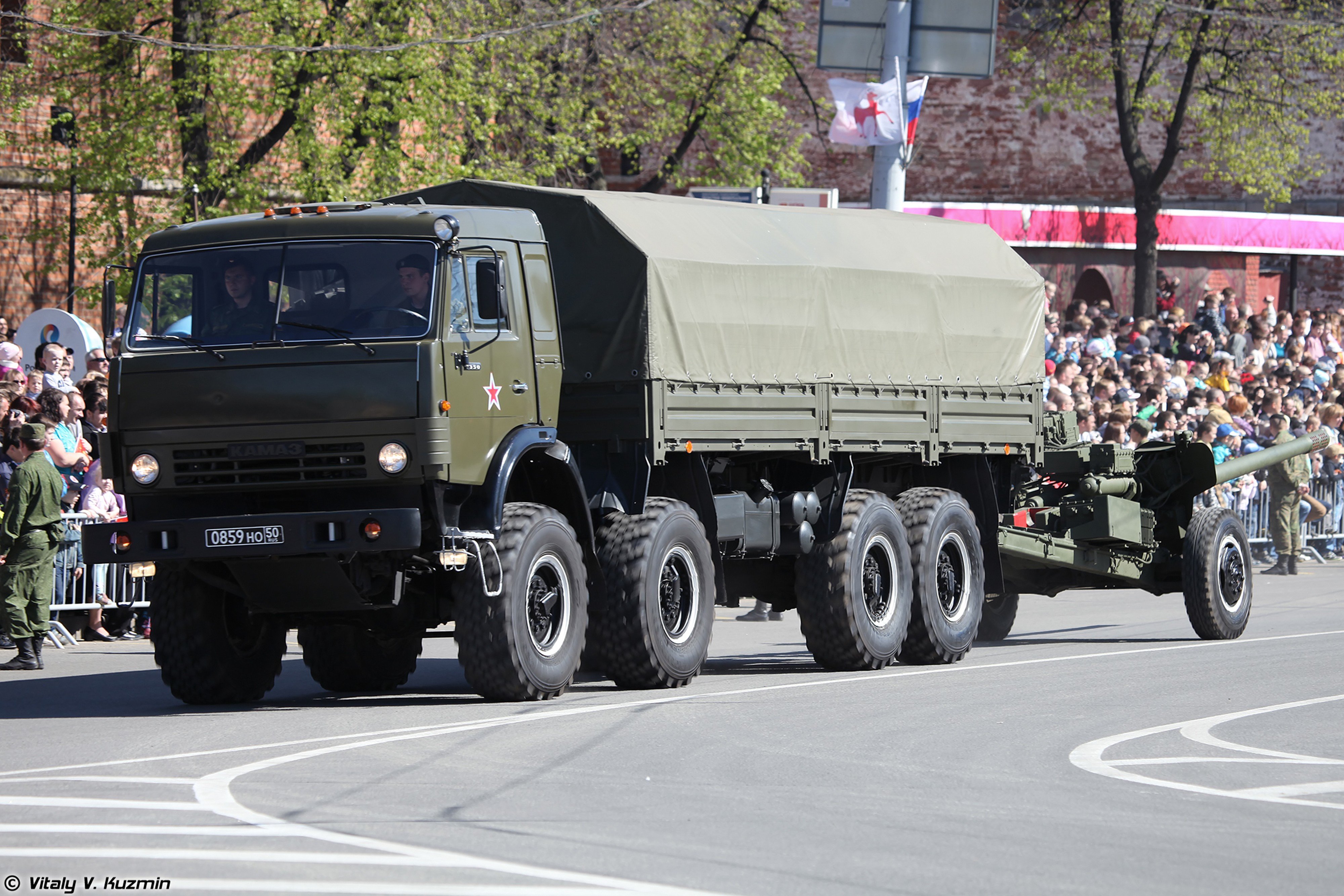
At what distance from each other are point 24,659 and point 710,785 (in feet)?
26.0

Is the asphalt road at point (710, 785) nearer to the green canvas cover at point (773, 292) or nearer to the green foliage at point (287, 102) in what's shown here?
the green canvas cover at point (773, 292)

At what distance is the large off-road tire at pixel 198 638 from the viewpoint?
12.9 meters

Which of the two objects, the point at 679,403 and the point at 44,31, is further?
the point at 44,31

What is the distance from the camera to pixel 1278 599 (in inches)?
886

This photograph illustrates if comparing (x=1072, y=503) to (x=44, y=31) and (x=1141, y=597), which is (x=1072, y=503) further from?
(x=44, y=31)

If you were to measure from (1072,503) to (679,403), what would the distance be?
5.06 m

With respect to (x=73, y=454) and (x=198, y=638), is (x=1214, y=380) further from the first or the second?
(x=198, y=638)

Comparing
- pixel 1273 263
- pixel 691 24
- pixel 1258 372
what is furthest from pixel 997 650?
pixel 1273 263

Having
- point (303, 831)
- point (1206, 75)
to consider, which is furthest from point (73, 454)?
point (1206, 75)

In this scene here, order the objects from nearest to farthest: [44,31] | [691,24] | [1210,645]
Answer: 1. [1210,645]
2. [44,31]
3. [691,24]

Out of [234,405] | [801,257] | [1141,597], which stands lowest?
[1141,597]

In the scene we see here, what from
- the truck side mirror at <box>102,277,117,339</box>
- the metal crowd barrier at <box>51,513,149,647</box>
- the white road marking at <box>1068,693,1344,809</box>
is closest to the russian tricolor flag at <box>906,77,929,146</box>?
the metal crowd barrier at <box>51,513,149,647</box>

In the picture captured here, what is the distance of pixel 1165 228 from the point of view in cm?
4825

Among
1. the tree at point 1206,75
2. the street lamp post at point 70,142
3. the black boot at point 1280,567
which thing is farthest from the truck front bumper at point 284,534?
the tree at point 1206,75
